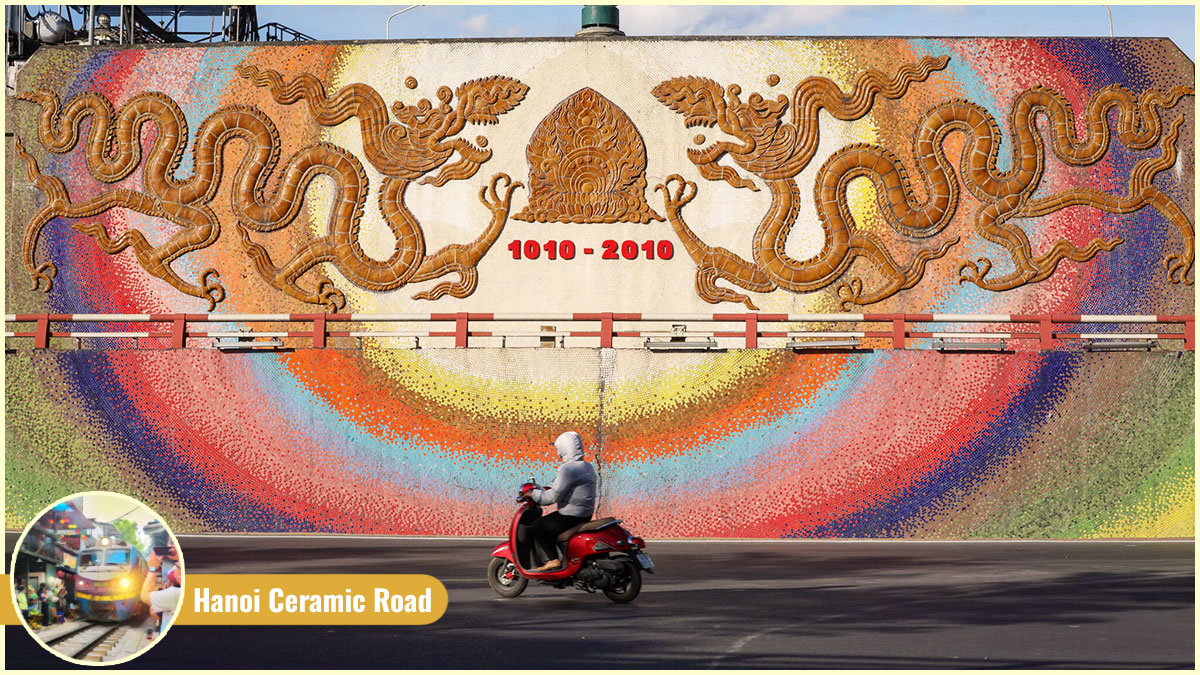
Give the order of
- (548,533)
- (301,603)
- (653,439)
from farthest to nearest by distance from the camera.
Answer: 1. (653,439)
2. (548,533)
3. (301,603)

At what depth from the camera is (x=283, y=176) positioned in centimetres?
2353

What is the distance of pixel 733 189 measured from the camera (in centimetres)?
2317

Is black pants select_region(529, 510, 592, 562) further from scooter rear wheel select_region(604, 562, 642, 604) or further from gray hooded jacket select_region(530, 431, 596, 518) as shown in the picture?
scooter rear wheel select_region(604, 562, 642, 604)

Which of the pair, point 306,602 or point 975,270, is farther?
point 975,270

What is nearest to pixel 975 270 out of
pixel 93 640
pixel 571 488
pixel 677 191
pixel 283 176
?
pixel 677 191

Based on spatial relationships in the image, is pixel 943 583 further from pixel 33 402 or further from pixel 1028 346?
pixel 33 402

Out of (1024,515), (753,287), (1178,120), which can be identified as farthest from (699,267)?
(1178,120)

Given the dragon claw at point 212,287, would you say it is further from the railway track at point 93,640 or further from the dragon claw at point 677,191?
the railway track at point 93,640

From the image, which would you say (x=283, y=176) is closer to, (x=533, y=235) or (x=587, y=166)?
(x=533, y=235)

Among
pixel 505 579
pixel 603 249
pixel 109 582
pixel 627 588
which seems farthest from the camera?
pixel 603 249

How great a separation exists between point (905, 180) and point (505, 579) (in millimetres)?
12344

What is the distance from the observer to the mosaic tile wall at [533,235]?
20859 mm

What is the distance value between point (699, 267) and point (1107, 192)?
6608 mm

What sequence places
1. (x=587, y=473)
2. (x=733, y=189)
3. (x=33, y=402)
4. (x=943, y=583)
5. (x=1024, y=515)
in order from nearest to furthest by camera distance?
1. (x=587, y=473)
2. (x=943, y=583)
3. (x=1024, y=515)
4. (x=33, y=402)
5. (x=733, y=189)
